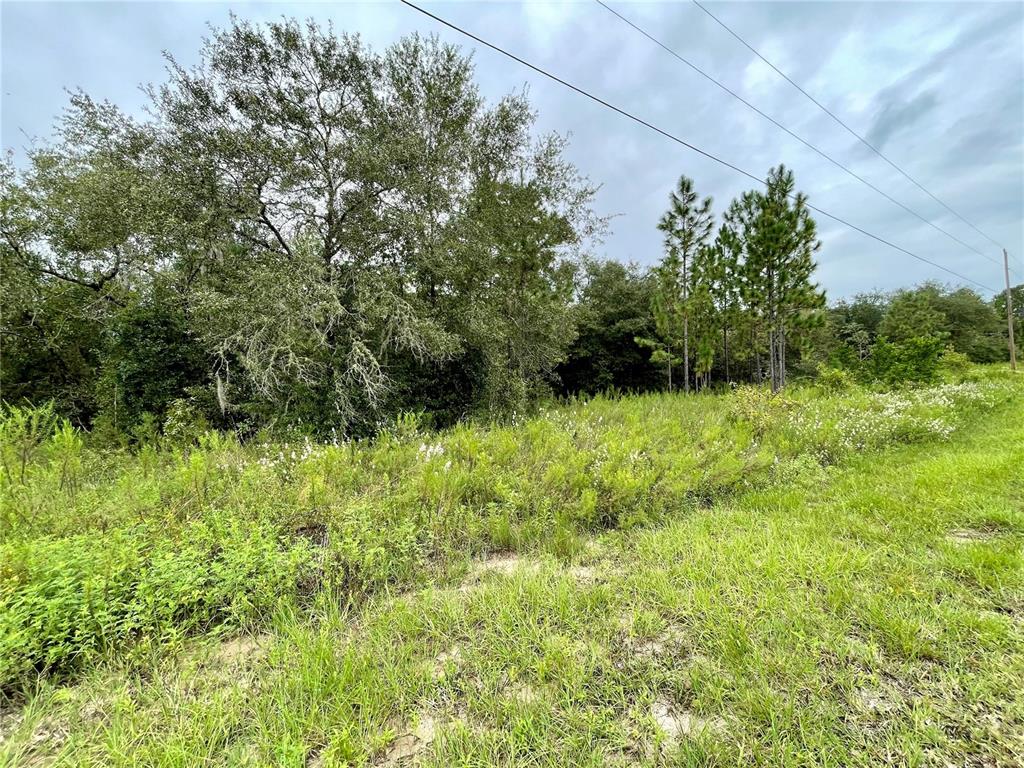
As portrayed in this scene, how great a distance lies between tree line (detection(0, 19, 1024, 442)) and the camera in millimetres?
6188

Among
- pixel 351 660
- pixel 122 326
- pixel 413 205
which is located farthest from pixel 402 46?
pixel 351 660

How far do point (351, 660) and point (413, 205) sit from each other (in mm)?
7214

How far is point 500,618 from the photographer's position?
6.79 ft

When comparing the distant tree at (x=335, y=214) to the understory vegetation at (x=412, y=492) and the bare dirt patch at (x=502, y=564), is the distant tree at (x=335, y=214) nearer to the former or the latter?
the understory vegetation at (x=412, y=492)

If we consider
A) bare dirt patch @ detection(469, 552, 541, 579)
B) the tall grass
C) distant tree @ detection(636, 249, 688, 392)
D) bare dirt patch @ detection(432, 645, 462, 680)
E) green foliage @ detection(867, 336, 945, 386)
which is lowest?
bare dirt patch @ detection(432, 645, 462, 680)

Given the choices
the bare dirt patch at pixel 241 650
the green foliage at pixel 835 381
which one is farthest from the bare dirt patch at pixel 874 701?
the green foliage at pixel 835 381

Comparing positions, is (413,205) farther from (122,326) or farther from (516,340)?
(122,326)

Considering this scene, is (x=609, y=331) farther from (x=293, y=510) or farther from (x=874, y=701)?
(x=874, y=701)

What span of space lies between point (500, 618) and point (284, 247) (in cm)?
761

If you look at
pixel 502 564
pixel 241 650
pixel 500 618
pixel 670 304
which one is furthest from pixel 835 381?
pixel 241 650

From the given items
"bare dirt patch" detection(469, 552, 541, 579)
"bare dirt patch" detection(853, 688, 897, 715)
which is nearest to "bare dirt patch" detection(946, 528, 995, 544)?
"bare dirt patch" detection(853, 688, 897, 715)

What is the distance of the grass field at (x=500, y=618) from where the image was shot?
1409 mm

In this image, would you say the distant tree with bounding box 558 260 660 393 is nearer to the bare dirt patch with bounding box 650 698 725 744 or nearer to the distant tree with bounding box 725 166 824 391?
the distant tree with bounding box 725 166 824 391

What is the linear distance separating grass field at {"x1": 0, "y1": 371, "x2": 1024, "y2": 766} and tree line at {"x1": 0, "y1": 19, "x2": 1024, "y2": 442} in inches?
124
